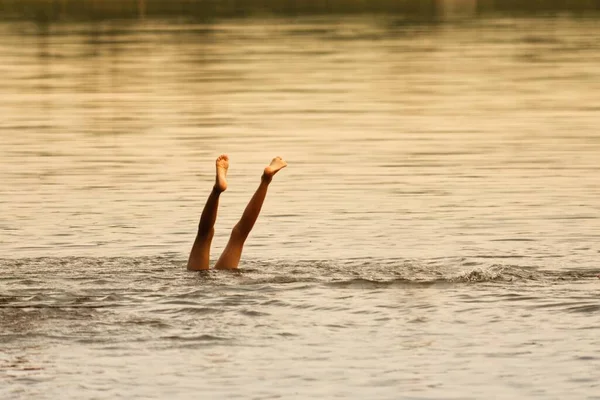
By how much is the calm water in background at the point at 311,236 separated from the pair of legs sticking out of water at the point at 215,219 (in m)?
0.21

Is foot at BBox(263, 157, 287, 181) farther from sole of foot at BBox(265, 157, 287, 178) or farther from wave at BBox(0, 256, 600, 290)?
wave at BBox(0, 256, 600, 290)

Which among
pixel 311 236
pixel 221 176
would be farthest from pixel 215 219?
pixel 311 236

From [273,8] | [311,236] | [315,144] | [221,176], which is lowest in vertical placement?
[311,236]

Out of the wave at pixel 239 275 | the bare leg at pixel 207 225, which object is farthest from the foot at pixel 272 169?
the wave at pixel 239 275

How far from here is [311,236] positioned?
17656 millimetres

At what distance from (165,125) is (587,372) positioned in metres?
19.9

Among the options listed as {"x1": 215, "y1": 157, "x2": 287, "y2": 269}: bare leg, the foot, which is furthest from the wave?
the foot

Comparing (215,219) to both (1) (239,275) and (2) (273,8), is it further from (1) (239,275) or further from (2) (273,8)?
(2) (273,8)

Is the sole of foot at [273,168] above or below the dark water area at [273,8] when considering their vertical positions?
below

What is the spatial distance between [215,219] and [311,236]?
335 centimetres

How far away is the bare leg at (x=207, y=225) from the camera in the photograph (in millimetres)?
14289

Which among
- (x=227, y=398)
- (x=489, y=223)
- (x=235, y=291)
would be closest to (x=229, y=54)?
(x=489, y=223)

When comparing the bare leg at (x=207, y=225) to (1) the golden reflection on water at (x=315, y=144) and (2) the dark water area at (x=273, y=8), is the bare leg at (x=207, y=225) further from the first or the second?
(2) the dark water area at (x=273, y=8)

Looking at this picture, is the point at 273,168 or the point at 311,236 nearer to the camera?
the point at 273,168
